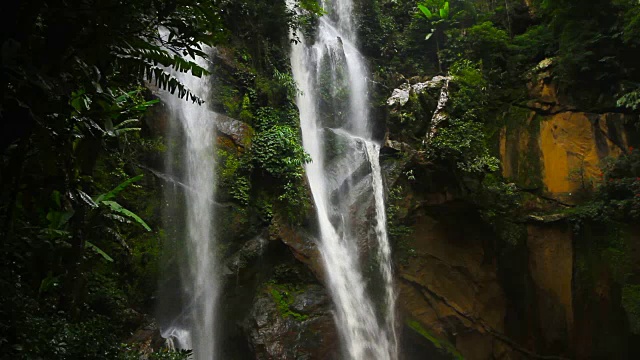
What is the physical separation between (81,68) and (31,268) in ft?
10.4

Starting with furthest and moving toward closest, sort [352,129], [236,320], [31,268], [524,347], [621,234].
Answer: [352,129]
[524,347]
[621,234]
[236,320]
[31,268]

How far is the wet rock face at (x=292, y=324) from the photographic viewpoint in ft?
29.7

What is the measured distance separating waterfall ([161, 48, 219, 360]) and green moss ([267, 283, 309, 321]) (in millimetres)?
1317

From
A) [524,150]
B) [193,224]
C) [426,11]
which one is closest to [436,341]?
[524,150]

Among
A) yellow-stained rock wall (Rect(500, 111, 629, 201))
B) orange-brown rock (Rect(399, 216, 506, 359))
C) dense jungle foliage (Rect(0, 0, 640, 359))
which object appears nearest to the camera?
dense jungle foliage (Rect(0, 0, 640, 359))

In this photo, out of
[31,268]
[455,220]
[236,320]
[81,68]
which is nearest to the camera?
[81,68]

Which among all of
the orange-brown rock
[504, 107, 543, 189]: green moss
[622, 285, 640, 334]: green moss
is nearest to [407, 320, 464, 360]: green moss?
the orange-brown rock

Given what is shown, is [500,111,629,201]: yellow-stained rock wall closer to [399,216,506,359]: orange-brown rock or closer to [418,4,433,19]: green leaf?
[399,216,506,359]: orange-brown rock

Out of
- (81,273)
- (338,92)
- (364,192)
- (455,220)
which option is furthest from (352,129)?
(81,273)

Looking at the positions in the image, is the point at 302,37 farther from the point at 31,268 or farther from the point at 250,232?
the point at 31,268

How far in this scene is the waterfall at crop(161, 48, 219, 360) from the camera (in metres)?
9.38

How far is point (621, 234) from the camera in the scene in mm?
10305

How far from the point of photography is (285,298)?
983cm

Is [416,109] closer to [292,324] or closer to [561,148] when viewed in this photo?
[561,148]
